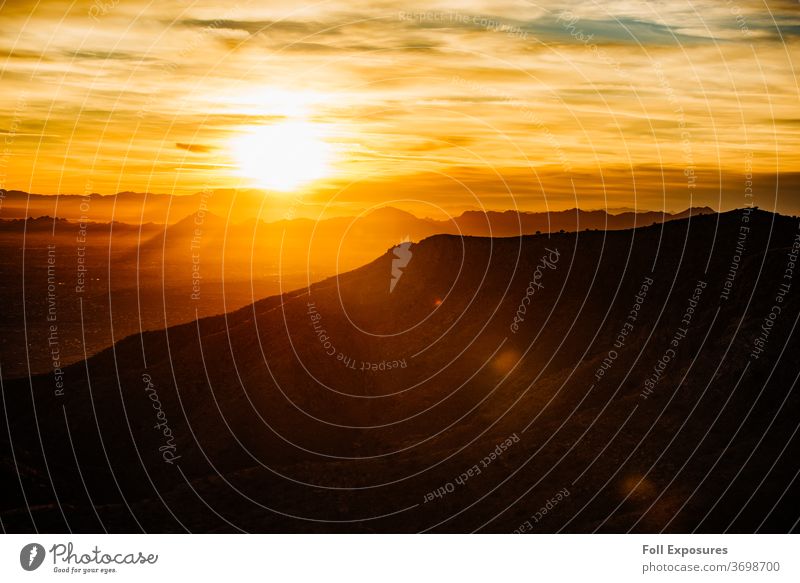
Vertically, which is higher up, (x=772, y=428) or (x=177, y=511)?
(x=772, y=428)

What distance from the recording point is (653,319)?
63.0m

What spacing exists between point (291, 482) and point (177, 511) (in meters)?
6.20

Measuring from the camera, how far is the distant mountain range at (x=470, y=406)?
46.6 m

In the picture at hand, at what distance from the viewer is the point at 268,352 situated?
80750 millimetres

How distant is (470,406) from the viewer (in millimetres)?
61812

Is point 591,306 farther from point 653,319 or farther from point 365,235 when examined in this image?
point 365,235

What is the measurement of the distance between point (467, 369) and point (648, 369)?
1396cm

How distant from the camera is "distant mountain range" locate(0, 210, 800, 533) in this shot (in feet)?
153
